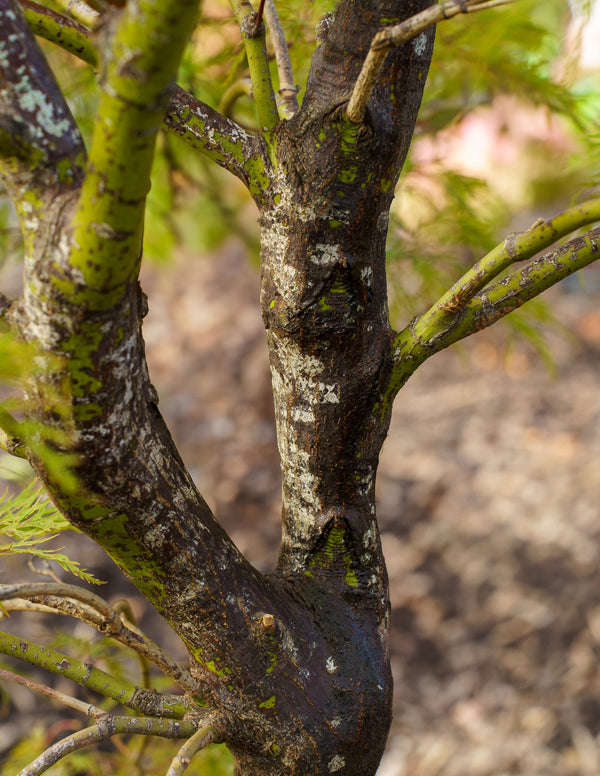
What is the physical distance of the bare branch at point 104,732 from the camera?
1.63 ft

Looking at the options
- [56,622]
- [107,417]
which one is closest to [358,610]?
[107,417]

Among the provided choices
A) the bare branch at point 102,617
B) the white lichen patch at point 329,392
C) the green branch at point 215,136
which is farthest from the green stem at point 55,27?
the bare branch at point 102,617

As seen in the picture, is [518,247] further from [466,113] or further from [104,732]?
[466,113]

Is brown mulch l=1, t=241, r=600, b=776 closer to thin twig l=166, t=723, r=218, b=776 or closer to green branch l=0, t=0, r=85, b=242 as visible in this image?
thin twig l=166, t=723, r=218, b=776

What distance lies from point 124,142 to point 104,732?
1.55 ft

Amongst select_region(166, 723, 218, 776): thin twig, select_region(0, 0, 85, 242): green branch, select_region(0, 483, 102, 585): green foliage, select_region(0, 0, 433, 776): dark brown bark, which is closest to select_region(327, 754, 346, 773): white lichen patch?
select_region(0, 0, 433, 776): dark brown bark

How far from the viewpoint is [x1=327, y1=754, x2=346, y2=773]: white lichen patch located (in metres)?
0.60

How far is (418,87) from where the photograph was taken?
0.56 metres

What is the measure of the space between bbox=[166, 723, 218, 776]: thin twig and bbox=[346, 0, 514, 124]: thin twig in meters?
0.55

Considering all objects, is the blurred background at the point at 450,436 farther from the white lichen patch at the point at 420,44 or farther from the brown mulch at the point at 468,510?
the white lichen patch at the point at 420,44

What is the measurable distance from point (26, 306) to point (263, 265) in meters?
0.24

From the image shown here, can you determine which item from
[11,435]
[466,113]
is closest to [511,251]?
[11,435]

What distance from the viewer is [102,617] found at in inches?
22.3

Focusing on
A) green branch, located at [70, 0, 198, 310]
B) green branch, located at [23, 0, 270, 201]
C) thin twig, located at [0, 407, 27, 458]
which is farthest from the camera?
green branch, located at [23, 0, 270, 201]
